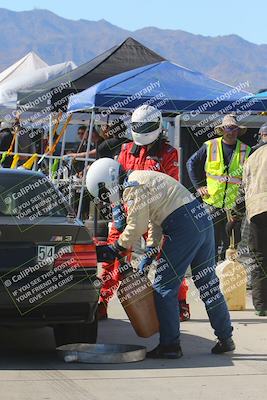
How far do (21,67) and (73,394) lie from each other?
2007 centimetres

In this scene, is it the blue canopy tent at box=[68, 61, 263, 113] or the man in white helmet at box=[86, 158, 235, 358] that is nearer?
the man in white helmet at box=[86, 158, 235, 358]

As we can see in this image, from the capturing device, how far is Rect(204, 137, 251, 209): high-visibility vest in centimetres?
1126

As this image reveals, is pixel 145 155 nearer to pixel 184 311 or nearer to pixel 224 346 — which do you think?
pixel 184 311

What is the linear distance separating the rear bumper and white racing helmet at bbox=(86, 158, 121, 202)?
0.63 metres

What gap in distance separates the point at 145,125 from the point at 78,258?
177 centimetres

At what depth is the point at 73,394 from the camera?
6.52 metres

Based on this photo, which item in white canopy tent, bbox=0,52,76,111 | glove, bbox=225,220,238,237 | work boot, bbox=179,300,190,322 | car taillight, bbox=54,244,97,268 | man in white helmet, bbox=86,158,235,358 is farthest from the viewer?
white canopy tent, bbox=0,52,76,111

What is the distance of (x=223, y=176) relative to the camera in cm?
1129

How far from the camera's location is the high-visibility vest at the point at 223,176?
11.3 metres

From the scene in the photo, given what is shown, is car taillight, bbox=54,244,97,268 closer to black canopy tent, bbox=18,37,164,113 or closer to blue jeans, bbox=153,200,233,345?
blue jeans, bbox=153,200,233,345

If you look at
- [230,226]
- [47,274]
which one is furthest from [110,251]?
[230,226]

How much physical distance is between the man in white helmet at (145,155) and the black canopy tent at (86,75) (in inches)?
306

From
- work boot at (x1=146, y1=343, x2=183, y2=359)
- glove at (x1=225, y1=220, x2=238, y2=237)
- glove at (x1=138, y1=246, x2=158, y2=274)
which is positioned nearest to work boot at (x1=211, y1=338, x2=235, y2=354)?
work boot at (x1=146, y1=343, x2=183, y2=359)

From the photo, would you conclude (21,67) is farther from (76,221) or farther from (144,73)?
(76,221)
